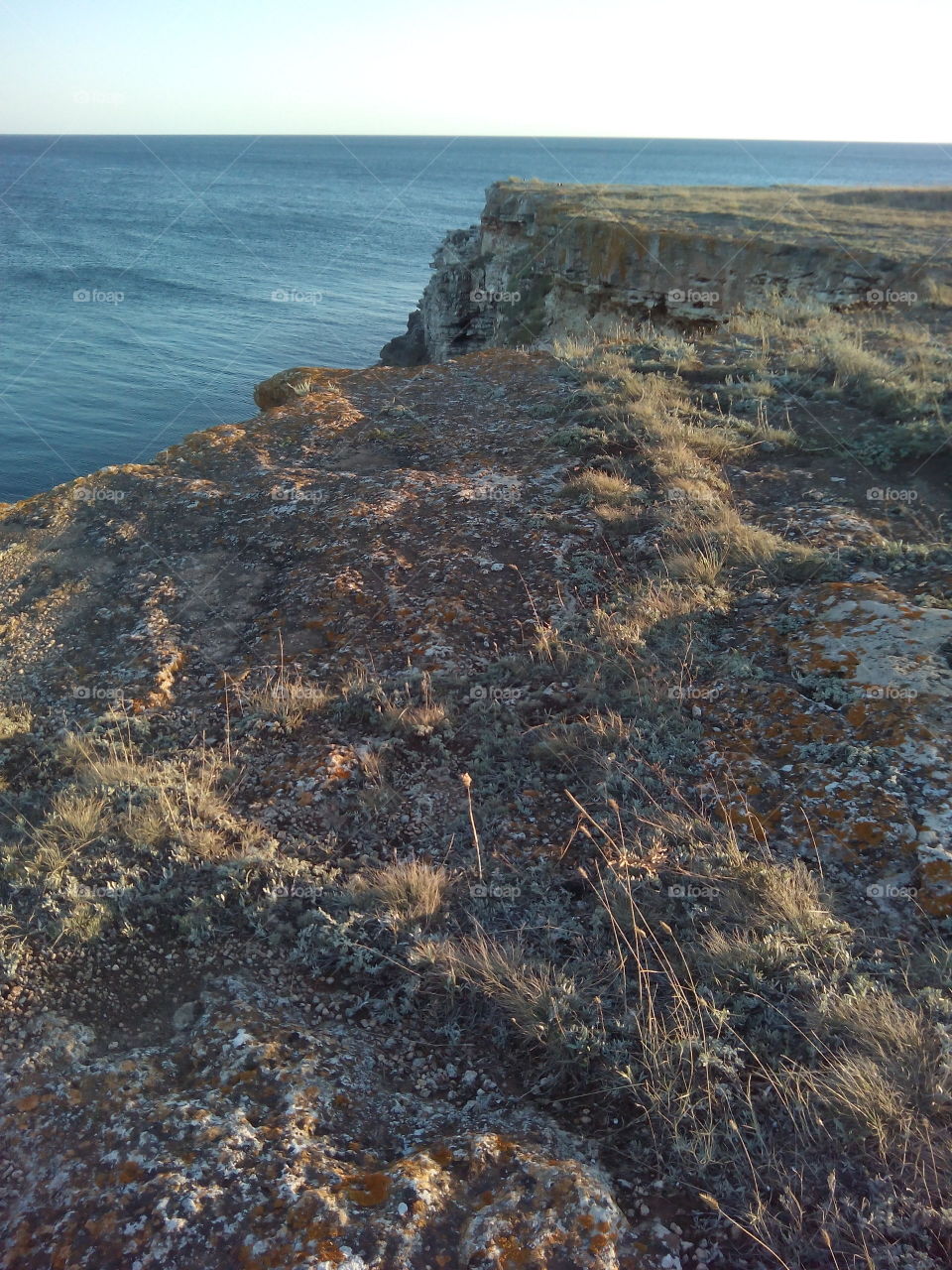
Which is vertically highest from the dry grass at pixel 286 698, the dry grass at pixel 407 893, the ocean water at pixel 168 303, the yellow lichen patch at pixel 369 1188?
the ocean water at pixel 168 303

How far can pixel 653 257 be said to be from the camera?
17562mm

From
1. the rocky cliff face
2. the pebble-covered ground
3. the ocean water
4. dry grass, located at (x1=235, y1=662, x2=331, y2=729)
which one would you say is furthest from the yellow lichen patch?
the ocean water

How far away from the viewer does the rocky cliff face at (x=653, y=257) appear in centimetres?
1666

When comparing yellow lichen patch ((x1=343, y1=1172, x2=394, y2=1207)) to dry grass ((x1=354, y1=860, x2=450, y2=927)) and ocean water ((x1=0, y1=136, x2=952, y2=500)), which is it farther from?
ocean water ((x1=0, y1=136, x2=952, y2=500))

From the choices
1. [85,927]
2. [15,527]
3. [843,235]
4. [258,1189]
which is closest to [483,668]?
[85,927]

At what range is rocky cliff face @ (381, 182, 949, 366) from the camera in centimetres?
1666

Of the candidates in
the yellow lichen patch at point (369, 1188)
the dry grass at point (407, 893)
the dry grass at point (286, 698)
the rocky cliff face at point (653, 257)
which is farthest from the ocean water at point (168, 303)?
the yellow lichen patch at point (369, 1188)

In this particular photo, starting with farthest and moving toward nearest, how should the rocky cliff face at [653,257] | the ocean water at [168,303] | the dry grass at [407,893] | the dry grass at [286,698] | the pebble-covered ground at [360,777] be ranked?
the ocean water at [168,303] → the rocky cliff face at [653,257] → the dry grass at [286,698] → the dry grass at [407,893] → the pebble-covered ground at [360,777]

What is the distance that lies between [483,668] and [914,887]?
2652mm

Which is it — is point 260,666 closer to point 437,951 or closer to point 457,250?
point 437,951

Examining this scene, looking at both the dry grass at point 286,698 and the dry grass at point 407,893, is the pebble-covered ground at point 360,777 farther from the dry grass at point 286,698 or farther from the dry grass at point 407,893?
the dry grass at point 407,893

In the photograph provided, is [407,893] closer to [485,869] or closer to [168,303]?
[485,869]

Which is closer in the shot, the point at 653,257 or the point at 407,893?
the point at 407,893

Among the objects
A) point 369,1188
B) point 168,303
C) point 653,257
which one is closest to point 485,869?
point 369,1188
